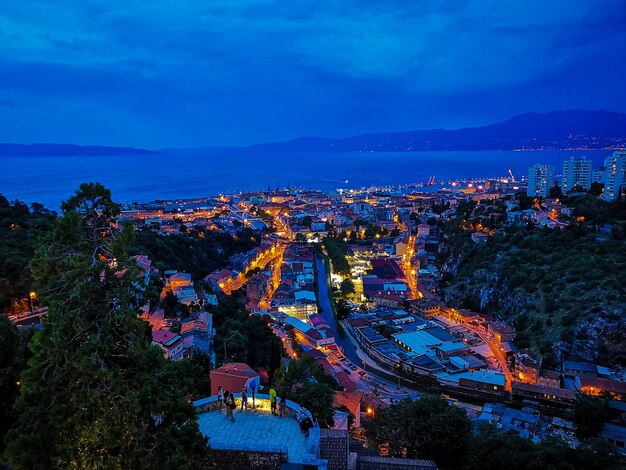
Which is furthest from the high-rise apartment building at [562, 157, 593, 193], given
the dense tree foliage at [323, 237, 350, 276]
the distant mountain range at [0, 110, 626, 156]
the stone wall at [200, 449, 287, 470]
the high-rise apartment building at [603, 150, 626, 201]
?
the distant mountain range at [0, 110, 626, 156]

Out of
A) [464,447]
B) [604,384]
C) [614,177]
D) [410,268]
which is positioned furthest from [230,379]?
[614,177]

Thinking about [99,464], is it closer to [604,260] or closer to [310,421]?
[310,421]

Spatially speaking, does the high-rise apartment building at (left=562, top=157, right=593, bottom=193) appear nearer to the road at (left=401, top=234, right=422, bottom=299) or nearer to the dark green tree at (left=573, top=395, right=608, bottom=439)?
the road at (left=401, top=234, right=422, bottom=299)

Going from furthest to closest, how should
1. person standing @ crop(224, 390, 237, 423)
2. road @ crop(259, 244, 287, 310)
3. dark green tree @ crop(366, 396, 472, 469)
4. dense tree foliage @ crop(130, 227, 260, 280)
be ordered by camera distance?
1. road @ crop(259, 244, 287, 310)
2. dense tree foliage @ crop(130, 227, 260, 280)
3. dark green tree @ crop(366, 396, 472, 469)
4. person standing @ crop(224, 390, 237, 423)

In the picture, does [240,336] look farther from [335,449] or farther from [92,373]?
[92,373]

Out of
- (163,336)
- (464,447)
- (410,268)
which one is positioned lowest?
(410,268)

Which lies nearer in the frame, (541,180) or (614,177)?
(614,177)
